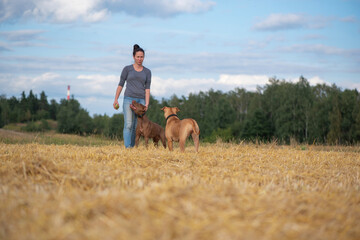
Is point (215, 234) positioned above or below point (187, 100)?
below

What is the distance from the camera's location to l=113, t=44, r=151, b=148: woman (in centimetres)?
960

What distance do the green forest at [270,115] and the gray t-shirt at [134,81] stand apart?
3674 centimetres

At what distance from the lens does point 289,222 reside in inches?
103

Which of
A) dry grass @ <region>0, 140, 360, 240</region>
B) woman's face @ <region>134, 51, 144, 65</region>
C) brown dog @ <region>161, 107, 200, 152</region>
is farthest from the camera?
woman's face @ <region>134, 51, 144, 65</region>

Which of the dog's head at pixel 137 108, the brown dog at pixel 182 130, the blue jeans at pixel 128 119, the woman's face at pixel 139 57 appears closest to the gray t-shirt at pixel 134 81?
the blue jeans at pixel 128 119

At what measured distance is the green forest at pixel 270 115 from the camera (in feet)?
187

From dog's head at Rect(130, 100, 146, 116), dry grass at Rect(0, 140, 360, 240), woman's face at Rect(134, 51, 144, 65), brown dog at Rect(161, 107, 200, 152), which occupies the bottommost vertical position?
dry grass at Rect(0, 140, 360, 240)

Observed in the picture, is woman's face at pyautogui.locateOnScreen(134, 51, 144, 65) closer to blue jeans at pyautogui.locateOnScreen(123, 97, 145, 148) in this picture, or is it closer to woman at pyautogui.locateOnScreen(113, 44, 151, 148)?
woman at pyautogui.locateOnScreen(113, 44, 151, 148)

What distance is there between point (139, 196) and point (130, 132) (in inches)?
278

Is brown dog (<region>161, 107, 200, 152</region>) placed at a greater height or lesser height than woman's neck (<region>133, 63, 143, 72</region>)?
lesser

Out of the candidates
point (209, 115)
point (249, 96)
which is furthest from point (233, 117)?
point (249, 96)

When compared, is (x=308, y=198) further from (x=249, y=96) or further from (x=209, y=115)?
(x=249, y=96)

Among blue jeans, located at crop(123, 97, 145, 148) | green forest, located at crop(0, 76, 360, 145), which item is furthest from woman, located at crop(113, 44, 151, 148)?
green forest, located at crop(0, 76, 360, 145)

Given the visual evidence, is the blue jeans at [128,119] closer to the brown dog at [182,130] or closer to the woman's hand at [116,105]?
the woman's hand at [116,105]
